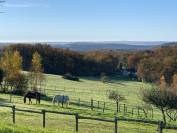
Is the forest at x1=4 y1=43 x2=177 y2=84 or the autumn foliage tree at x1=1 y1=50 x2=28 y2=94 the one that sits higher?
the autumn foliage tree at x1=1 y1=50 x2=28 y2=94

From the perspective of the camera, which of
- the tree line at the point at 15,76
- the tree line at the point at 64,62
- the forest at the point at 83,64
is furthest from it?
the tree line at the point at 64,62

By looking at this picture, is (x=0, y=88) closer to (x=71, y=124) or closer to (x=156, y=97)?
(x=156, y=97)

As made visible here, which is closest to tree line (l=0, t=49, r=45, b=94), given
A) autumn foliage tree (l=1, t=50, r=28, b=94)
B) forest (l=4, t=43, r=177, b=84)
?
autumn foliage tree (l=1, t=50, r=28, b=94)

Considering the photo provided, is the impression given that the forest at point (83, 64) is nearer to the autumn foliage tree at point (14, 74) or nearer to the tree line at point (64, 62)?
the tree line at point (64, 62)

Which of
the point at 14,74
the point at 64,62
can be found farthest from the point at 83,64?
the point at 14,74

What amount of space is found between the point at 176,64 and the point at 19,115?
111744 mm

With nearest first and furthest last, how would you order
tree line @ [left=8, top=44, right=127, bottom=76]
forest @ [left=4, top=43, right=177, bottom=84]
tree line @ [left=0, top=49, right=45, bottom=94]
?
tree line @ [left=0, top=49, right=45, bottom=94] < forest @ [left=4, top=43, right=177, bottom=84] < tree line @ [left=8, top=44, right=127, bottom=76]

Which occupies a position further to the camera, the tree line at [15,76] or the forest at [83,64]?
the forest at [83,64]

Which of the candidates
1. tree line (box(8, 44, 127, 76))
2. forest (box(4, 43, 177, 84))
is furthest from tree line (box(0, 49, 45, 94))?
tree line (box(8, 44, 127, 76))

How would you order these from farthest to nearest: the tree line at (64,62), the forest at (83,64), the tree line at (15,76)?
the tree line at (64,62) → the forest at (83,64) → the tree line at (15,76)

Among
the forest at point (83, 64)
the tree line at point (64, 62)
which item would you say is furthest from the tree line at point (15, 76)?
the tree line at point (64, 62)

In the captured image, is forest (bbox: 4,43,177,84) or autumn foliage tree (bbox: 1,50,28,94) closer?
autumn foliage tree (bbox: 1,50,28,94)

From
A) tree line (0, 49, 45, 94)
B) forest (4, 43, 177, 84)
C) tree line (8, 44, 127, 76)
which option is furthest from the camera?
tree line (8, 44, 127, 76)

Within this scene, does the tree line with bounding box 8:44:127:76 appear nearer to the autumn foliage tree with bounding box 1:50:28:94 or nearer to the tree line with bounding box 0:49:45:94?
the tree line with bounding box 0:49:45:94
